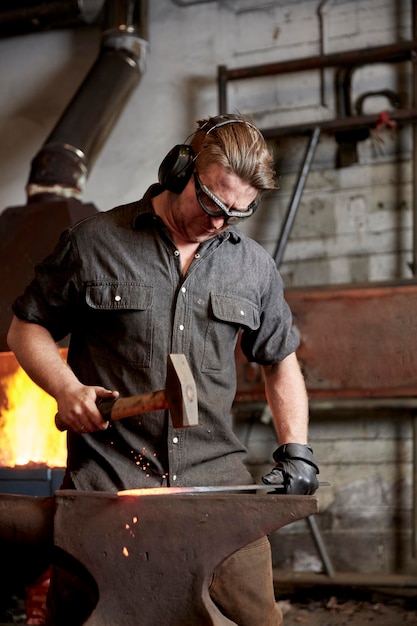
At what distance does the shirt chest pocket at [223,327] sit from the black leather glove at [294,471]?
0.87 feet

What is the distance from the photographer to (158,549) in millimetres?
1582

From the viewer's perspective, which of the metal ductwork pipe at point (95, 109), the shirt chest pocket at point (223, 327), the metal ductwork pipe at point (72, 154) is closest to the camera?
the shirt chest pocket at point (223, 327)

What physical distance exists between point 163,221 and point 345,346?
1.78 m

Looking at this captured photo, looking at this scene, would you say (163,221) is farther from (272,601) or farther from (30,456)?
(30,456)

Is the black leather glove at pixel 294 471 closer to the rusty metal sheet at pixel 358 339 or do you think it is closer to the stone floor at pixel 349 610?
the rusty metal sheet at pixel 358 339

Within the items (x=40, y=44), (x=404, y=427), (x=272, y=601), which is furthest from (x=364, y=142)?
(x=272, y=601)

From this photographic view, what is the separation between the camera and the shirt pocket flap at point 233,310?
2.03m

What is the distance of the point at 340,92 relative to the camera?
4164 mm

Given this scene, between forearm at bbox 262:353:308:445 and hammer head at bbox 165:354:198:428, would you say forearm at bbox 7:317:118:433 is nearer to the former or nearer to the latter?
hammer head at bbox 165:354:198:428

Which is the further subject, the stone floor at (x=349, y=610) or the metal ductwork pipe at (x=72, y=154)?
the metal ductwork pipe at (x=72, y=154)

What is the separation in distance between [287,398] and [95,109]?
2460 mm

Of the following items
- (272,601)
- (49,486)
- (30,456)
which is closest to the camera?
(272,601)

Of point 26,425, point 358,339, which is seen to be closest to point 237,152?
point 358,339

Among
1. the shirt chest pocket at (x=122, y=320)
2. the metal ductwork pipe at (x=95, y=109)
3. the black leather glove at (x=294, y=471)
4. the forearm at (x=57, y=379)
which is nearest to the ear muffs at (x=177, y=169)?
the shirt chest pocket at (x=122, y=320)
